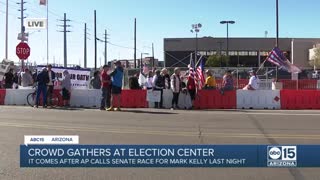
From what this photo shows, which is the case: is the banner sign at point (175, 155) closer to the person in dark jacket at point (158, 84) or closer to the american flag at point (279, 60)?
the person in dark jacket at point (158, 84)

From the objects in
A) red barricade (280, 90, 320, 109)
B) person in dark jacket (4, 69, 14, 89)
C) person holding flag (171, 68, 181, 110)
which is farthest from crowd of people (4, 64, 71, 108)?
red barricade (280, 90, 320, 109)

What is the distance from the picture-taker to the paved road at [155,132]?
27.9 feet

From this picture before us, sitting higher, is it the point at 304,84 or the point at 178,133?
the point at 304,84

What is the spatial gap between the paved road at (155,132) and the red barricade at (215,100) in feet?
12.6

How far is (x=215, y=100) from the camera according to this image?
22.7 m

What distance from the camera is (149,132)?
13.3 m

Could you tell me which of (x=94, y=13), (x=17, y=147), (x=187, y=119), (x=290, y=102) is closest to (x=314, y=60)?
(x=94, y=13)

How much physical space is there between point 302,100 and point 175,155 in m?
16.2

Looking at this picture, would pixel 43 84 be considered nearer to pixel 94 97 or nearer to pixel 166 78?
pixel 94 97

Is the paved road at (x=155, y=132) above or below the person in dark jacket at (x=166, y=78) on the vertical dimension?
below

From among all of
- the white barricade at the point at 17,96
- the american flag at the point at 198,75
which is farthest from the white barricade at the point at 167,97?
the white barricade at the point at 17,96

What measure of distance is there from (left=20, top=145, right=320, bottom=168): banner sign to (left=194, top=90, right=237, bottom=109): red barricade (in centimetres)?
1494

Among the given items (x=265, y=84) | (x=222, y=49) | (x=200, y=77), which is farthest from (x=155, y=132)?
(x=222, y=49)

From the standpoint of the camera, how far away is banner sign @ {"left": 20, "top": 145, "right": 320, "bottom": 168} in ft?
23.9
